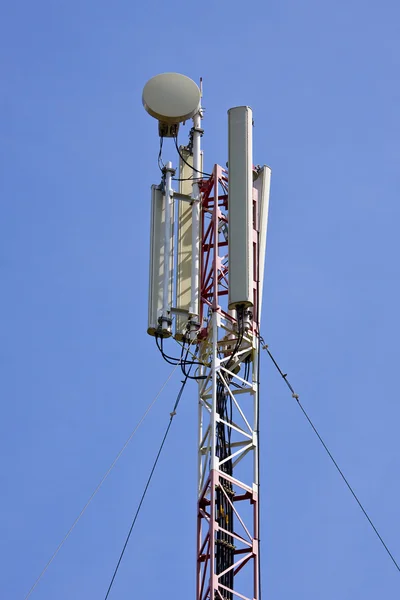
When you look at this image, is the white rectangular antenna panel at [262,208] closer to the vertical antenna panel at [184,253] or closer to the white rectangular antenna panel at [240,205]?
the white rectangular antenna panel at [240,205]

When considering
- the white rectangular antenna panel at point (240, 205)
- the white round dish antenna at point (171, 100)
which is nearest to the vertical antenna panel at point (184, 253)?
the white round dish antenna at point (171, 100)

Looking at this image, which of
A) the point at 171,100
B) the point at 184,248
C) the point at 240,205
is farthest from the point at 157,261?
the point at 171,100

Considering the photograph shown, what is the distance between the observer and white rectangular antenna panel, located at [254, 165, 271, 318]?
49.8 m

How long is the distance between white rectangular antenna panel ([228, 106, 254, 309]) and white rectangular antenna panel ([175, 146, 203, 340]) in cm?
218

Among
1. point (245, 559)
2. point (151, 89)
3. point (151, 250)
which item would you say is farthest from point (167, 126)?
point (245, 559)

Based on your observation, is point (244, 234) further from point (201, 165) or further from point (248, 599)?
point (248, 599)

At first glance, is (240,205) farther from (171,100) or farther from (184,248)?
(171,100)

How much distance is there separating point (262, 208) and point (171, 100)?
14.4 feet

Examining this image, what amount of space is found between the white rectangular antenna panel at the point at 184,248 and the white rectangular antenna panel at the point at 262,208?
2.00 m

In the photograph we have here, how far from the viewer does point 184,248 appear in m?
50.9

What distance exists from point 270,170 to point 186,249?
11.5 ft

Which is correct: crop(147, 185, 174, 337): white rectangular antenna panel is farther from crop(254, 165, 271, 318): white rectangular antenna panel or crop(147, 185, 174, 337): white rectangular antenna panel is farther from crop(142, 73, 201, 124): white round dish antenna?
crop(254, 165, 271, 318): white rectangular antenna panel

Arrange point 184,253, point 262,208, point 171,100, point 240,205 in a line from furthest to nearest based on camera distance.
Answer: point 171,100 < point 184,253 < point 262,208 < point 240,205

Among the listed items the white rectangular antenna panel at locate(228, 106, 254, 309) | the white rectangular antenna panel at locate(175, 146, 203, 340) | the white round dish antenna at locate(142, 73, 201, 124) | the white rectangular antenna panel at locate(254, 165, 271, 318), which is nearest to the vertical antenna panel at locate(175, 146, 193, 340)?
the white rectangular antenna panel at locate(175, 146, 203, 340)
